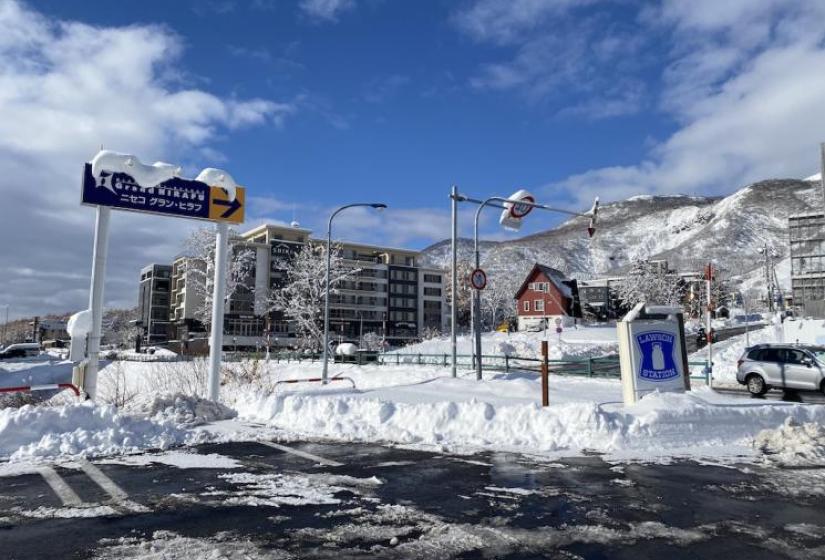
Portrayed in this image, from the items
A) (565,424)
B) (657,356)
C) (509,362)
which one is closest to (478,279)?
(657,356)

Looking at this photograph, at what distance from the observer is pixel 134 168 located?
15211mm

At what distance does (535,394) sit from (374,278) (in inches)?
3375

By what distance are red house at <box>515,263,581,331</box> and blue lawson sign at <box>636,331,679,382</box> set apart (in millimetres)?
63512

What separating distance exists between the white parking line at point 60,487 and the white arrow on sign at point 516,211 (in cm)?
1721

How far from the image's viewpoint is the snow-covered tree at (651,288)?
316 ft

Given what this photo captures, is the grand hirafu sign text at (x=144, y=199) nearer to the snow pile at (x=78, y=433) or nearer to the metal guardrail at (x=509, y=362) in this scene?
the snow pile at (x=78, y=433)

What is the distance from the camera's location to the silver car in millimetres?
19125

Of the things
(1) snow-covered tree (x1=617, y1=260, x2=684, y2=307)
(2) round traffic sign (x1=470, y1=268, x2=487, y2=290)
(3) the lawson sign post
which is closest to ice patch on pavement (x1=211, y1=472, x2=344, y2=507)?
(3) the lawson sign post

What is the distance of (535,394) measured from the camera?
1773 centimetres

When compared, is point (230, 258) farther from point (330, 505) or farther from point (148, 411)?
point (330, 505)

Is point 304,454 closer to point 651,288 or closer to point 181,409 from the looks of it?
point 181,409

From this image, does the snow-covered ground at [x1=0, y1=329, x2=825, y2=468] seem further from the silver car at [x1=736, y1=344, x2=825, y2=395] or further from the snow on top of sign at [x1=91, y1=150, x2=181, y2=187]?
the silver car at [x1=736, y1=344, x2=825, y2=395]

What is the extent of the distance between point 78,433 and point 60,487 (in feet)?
10.5

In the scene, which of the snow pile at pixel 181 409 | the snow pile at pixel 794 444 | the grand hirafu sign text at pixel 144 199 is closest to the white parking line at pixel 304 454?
the snow pile at pixel 181 409
